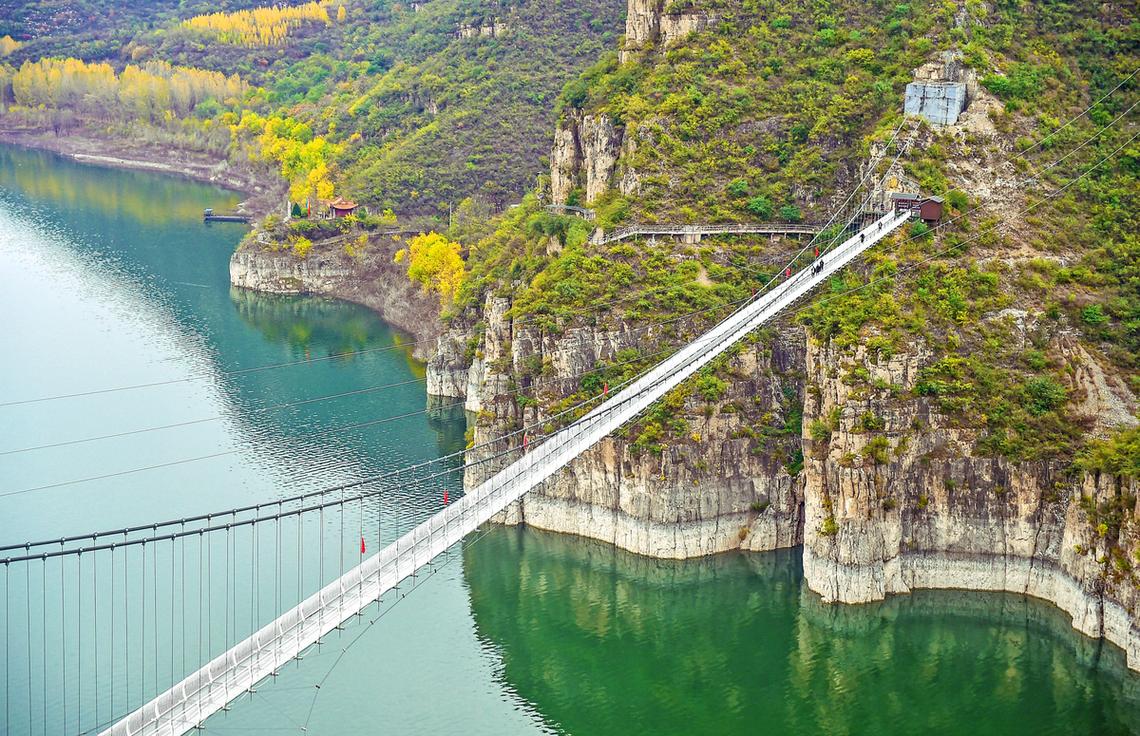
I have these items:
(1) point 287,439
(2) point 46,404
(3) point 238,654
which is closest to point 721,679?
(3) point 238,654

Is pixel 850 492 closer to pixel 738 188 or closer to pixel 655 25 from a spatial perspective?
pixel 738 188

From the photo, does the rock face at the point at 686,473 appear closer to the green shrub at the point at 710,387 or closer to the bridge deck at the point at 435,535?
the green shrub at the point at 710,387

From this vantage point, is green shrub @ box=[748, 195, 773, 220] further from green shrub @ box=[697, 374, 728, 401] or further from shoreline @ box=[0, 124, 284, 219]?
shoreline @ box=[0, 124, 284, 219]

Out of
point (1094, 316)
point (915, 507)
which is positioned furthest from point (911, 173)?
point (915, 507)

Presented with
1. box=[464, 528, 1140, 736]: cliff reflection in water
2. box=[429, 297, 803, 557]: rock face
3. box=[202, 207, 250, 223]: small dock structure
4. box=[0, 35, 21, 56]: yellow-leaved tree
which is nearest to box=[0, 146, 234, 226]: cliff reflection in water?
box=[202, 207, 250, 223]: small dock structure

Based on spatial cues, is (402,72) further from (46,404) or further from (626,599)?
(626,599)

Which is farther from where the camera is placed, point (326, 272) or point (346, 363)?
point (326, 272)

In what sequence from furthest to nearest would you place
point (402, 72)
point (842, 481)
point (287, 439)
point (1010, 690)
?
point (402, 72), point (287, 439), point (842, 481), point (1010, 690)

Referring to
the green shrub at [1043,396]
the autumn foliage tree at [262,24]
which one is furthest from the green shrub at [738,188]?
the autumn foliage tree at [262,24]
